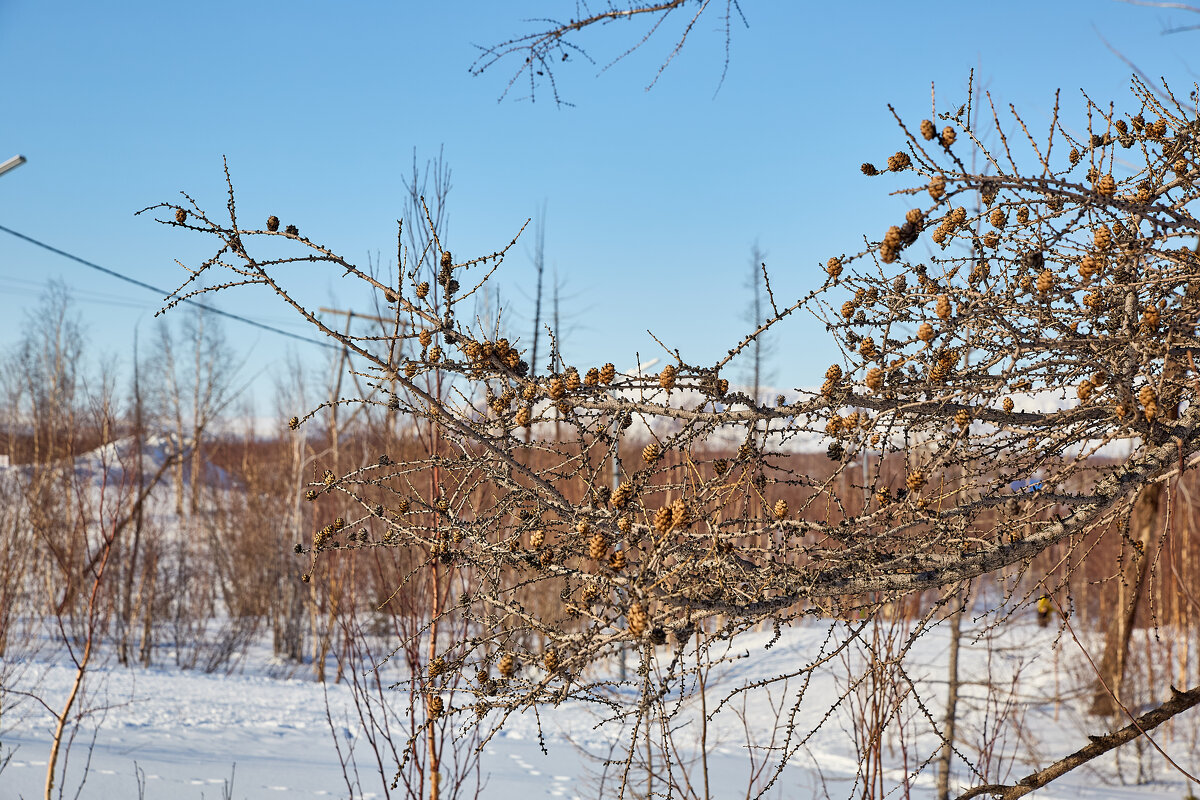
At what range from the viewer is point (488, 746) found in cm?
864

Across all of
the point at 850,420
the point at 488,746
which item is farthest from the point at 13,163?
the point at 850,420

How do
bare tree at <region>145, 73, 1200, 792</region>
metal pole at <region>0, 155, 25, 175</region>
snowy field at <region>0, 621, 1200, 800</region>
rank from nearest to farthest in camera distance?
bare tree at <region>145, 73, 1200, 792</region>, snowy field at <region>0, 621, 1200, 800</region>, metal pole at <region>0, 155, 25, 175</region>

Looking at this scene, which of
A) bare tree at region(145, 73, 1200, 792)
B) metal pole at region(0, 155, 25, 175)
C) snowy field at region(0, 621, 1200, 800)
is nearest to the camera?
bare tree at region(145, 73, 1200, 792)

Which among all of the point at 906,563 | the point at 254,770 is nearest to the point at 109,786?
the point at 254,770

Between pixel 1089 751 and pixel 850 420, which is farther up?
pixel 850 420

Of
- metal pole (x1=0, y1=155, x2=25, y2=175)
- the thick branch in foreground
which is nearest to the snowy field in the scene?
the thick branch in foreground

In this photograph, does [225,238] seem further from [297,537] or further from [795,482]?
[297,537]

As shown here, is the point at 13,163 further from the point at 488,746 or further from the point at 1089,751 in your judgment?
the point at 1089,751

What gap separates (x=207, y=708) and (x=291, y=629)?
4436 millimetres

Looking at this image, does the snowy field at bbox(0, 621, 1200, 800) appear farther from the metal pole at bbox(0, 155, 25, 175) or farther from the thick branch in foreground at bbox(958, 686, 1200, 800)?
the metal pole at bbox(0, 155, 25, 175)

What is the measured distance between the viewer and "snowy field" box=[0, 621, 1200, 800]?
265 inches

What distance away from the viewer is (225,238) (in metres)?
2.08

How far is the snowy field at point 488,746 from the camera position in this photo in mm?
6734

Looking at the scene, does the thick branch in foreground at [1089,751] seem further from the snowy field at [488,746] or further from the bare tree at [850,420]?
the snowy field at [488,746]
